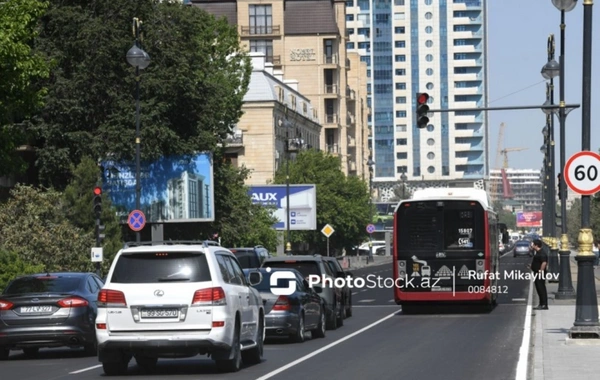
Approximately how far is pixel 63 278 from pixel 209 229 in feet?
137

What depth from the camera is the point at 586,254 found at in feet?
76.1

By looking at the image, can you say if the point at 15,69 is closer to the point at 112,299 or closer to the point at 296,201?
the point at 112,299

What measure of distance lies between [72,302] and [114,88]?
37.6 m

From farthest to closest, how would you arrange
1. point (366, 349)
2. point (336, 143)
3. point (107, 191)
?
point (336, 143), point (107, 191), point (366, 349)

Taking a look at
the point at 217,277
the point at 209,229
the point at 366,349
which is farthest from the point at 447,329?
the point at 209,229

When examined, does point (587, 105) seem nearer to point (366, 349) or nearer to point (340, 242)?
point (366, 349)

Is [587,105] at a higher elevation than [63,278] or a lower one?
higher

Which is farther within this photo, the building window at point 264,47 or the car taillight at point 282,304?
the building window at point 264,47

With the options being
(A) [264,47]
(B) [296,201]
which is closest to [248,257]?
(B) [296,201]

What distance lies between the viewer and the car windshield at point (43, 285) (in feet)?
77.6

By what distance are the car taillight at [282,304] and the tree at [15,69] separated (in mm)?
12028

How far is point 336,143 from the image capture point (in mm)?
138125

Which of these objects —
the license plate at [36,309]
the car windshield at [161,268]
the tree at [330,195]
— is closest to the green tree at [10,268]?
the license plate at [36,309]

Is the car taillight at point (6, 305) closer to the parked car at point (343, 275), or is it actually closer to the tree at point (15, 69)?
the parked car at point (343, 275)
